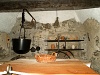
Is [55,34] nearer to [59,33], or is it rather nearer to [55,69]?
[59,33]

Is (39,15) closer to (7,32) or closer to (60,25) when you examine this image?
(60,25)

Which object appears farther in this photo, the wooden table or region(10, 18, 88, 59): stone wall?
region(10, 18, 88, 59): stone wall

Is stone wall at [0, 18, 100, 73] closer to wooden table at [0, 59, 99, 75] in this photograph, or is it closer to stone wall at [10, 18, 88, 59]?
stone wall at [10, 18, 88, 59]

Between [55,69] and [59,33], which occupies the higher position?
[59,33]

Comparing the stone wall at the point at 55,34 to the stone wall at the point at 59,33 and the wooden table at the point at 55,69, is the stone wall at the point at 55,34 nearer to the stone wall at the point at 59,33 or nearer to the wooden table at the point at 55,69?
the stone wall at the point at 59,33

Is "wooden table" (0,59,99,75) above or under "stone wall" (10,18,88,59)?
under

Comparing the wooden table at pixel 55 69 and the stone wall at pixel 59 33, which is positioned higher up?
the stone wall at pixel 59 33

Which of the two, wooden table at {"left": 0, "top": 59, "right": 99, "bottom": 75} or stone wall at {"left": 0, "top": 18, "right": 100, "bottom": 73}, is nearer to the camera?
wooden table at {"left": 0, "top": 59, "right": 99, "bottom": 75}

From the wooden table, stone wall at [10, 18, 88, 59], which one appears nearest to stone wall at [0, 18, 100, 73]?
stone wall at [10, 18, 88, 59]

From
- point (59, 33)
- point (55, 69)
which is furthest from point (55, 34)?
point (55, 69)

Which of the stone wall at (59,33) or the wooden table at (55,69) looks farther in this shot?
the stone wall at (59,33)

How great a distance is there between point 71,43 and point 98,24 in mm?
1586

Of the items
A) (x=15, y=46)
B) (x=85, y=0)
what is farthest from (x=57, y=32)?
(x=85, y=0)

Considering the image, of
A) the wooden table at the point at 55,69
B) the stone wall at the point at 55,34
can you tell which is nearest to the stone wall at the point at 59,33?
the stone wall at the point at 55,34
